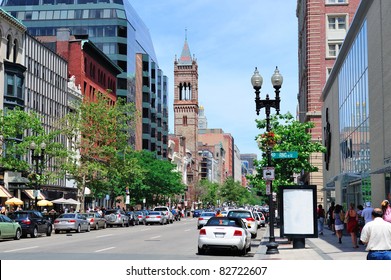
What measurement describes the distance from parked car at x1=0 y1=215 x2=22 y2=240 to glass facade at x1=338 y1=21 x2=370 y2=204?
19.2m

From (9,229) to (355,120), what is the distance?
24.0m

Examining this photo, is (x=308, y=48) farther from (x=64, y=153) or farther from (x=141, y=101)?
(x=141, y=101)

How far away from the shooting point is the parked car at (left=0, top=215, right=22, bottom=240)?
3353 centimetres

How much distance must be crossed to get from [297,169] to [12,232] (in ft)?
56.0

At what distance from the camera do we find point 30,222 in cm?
3881

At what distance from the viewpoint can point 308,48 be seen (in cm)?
7119

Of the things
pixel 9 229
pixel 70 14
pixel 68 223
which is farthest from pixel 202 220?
pixel 70 14

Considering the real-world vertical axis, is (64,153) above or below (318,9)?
below

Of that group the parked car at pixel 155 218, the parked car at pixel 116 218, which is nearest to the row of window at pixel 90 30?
the parked car at pixel 155 218

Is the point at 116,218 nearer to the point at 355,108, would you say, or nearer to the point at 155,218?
the point at 155,218

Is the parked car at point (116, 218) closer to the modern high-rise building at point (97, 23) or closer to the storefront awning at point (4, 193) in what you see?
the storefront awning at point (4, 193)

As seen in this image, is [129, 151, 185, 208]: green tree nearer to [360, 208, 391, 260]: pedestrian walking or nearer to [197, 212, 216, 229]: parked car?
[197, 212, 216, 229]: parked car
